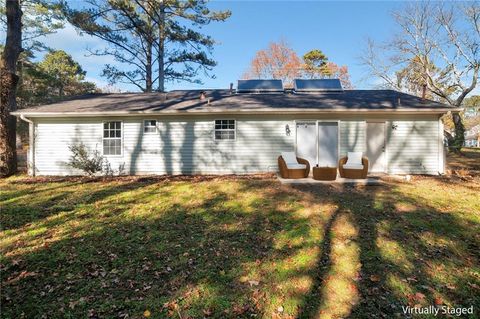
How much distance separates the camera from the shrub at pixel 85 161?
10.8m

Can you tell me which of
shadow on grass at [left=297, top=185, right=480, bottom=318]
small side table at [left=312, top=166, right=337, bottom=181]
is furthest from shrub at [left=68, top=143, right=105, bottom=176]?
shadow on grass at [left=297, top=185, right=480, bottom=318]

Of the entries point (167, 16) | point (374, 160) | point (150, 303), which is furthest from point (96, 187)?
point (167, 16)

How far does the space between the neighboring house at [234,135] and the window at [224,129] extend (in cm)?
4

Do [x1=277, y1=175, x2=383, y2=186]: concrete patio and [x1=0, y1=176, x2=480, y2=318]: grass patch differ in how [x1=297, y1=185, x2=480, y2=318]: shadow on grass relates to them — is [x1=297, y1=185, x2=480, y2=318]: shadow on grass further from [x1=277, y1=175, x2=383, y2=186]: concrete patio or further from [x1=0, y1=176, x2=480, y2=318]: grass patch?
[x1=277, y1=175, x2=383, y2=186]: concrete patio

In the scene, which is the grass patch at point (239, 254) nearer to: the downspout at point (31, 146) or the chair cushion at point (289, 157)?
the chair cushion at point (289, 157)

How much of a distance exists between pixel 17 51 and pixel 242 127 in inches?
369

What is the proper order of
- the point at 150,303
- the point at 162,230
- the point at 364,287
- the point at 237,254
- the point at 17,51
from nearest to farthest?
the point at 150,303 → the point at 364,287 → the point at 237,254 → the point at 162,230 → the point at 17,51

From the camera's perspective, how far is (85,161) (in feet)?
35.5

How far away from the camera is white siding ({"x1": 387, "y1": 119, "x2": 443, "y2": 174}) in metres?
11.0

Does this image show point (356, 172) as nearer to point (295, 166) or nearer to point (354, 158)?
point (354, 158)

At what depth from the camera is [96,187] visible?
8.98 meters

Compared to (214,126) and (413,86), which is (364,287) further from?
(413,86)

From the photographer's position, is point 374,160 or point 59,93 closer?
point 374,160

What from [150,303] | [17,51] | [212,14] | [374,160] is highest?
[212,14]
